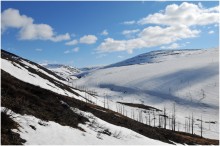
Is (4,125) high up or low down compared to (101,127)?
up

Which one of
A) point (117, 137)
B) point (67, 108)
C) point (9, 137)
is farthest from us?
point (67, 108)

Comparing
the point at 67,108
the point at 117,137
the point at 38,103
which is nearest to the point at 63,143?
the point at 117,137

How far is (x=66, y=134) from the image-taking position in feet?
127

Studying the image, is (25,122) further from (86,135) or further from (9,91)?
(9,91)

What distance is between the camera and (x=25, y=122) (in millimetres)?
35719

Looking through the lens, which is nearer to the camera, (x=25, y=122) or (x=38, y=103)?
(x=25, y=122)

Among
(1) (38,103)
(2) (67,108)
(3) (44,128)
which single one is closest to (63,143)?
(3) (44,128)

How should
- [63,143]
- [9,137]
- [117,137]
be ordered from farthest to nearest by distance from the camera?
[117,137], [63,143], [9,137]

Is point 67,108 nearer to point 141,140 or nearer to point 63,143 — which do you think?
point 141,140

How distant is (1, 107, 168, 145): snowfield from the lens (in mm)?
33312

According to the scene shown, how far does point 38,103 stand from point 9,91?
4949 mm

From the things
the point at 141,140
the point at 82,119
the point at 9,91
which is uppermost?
the point at 9,91

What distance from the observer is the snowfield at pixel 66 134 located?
3331cm

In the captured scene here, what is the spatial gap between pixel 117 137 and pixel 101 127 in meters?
3.37
